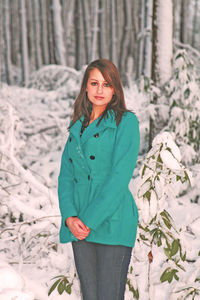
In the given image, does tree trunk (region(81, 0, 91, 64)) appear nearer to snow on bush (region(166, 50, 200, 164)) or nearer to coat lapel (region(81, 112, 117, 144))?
snow on bush (region(166, 50, 200, 164))

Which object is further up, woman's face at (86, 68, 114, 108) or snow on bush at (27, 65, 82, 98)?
woman's face at (86, 68, 114, 108)

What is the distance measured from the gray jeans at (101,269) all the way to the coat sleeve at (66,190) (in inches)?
6.7

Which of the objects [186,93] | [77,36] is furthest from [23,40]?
[186,93]

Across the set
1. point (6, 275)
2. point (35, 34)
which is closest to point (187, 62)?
point (6, 275)

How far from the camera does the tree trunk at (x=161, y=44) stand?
461 centimetres

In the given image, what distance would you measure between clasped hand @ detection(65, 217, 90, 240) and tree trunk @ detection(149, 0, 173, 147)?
296 cm

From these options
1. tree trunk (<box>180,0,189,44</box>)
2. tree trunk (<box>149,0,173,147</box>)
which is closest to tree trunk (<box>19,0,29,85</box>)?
tree trunk (<box>180,0,189,44</box>)

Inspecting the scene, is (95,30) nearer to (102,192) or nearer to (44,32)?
(44,32)

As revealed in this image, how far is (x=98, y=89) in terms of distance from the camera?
1.92 meters

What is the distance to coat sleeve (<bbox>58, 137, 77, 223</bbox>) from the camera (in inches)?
74.7

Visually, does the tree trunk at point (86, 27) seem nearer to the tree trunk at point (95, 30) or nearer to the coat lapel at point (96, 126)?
the tree trunk at point (95, 30)

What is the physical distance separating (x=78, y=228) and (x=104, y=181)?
0.27m

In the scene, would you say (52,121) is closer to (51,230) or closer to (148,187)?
(51,230)

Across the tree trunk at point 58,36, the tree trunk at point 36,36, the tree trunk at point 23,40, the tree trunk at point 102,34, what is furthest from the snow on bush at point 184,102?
the tree trunk at point 36,36
